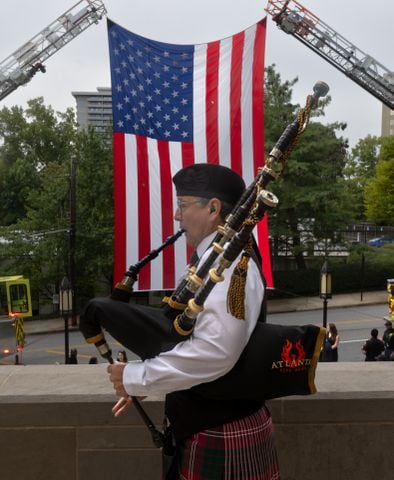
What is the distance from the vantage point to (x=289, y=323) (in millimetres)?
21703

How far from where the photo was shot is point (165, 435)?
6.33 ft

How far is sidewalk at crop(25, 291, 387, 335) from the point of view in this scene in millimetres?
23922

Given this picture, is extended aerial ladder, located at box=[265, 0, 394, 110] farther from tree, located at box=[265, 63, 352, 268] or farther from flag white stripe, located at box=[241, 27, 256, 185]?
flag white stripe, located at box=[241, 27, 256, 185]

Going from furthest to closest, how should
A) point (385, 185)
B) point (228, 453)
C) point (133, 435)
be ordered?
point (385, 185)
point (133, 435)
point (228, 453)

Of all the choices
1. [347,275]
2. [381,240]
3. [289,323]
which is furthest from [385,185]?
[289,323]

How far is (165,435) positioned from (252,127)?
303 cm

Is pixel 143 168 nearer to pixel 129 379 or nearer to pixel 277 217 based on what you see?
pixel 129 379

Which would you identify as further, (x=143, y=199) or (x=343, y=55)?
(x=343, y=55)

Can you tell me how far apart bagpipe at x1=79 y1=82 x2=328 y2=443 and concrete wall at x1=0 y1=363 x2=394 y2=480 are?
35.1 inches

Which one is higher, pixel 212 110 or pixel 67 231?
pixel 212 110

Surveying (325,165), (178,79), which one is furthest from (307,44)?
(178,79)

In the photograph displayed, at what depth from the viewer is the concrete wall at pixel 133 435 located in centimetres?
252

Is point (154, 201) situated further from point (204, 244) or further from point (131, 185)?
point (204, 244)

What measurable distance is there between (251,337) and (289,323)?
20.6 metres
